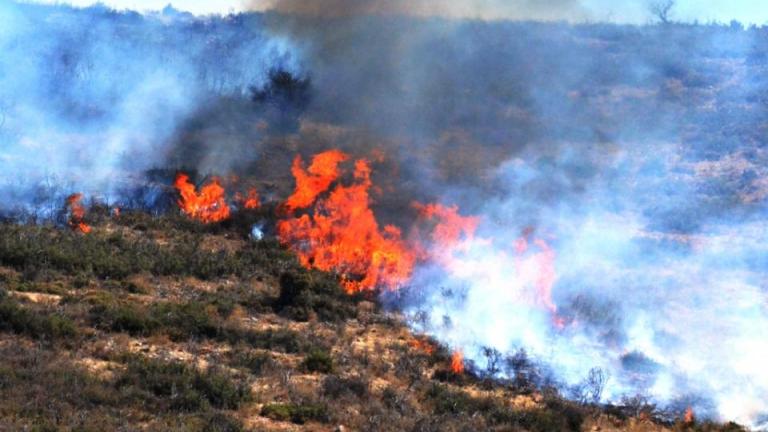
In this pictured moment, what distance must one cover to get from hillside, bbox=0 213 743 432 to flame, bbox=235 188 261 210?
5.79 m

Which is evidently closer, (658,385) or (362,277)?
(658,385)

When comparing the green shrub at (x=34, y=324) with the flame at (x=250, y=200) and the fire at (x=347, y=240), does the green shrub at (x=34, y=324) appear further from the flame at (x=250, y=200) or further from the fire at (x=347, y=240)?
the flame at (x=250, y=200)

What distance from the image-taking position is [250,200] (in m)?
29.7

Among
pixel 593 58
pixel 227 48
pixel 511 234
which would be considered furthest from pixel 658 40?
pixel 511 234

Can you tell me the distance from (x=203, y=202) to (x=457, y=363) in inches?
600

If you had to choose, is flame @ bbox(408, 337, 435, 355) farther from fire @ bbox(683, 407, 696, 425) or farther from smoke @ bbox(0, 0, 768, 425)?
fire @ bbox(683, 407, 696, 425)

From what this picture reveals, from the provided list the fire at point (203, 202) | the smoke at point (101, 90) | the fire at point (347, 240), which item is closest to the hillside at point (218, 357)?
the fire at point (347, 240)

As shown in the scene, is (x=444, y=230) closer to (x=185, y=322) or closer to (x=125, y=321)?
(x=185, y=322)

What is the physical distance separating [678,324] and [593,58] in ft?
121

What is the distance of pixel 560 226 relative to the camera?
30.9 metres

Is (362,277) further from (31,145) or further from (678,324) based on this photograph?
(31,145)

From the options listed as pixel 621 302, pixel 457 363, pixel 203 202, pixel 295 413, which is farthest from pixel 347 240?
pixel 295 413

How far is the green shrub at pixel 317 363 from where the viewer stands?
14992 millimetres

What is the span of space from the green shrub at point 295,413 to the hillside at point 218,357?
0.02 metres
